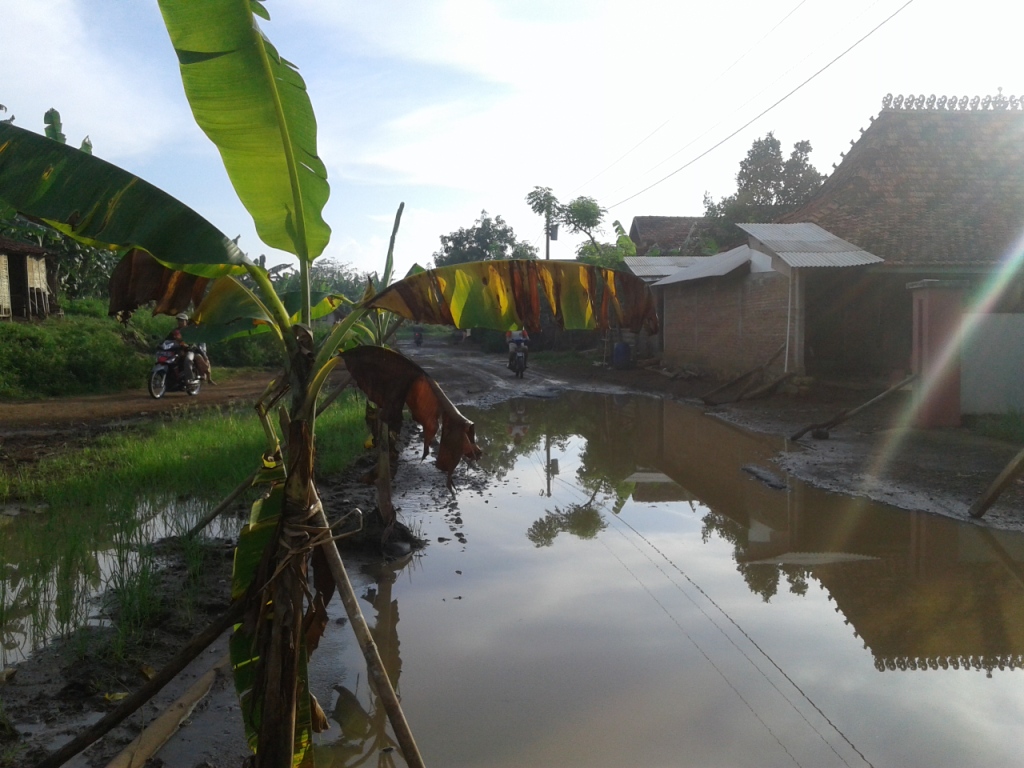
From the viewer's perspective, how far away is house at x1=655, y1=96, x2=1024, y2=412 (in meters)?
14.6

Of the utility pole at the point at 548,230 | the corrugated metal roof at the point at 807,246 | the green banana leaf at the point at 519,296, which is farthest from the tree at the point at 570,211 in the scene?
the green banana leaf at the point at 519,296

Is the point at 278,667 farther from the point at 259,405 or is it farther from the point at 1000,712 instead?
the point at 1000,712

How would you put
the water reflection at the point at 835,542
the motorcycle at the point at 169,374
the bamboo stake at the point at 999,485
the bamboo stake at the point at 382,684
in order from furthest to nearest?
the motorcycle at the point at 169,374
the bamboo stake at the point at 999,485
the water reflection at the point at 835,542
the bamboo stake at the point at 382,684

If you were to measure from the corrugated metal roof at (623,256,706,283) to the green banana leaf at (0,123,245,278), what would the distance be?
21.5 metres

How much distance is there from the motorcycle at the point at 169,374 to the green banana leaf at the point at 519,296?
1303 cm

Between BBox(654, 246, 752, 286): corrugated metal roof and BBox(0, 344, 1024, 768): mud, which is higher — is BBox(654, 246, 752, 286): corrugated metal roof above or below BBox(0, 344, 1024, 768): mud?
above

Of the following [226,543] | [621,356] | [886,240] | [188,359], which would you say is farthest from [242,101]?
[621,356]

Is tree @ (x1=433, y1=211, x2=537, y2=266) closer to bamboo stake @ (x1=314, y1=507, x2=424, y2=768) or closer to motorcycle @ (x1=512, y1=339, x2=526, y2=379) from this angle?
motorcycle @ (x1=512, y1=339, x2=526, y2=379)

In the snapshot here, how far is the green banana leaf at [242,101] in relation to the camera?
324 cm

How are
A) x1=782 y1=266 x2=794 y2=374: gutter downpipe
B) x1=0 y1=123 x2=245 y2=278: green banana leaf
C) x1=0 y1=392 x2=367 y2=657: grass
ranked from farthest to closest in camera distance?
x1=782 y1=266 x2=794 y2=374: gutter downpipe < x1=0 y1=392 x2=367 y2=657: grass < x1=0 y1=123 x2=245 y2=278: green banana leaf

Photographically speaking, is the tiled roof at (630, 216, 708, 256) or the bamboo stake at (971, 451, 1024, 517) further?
the tiled roof at (630, 216, 708, 256)

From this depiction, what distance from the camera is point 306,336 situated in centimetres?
279

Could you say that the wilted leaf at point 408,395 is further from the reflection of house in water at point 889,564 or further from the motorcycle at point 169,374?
the motorcycle at point 169,374

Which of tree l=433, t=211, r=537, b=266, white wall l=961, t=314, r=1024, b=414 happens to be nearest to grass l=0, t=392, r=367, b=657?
white wall l=961, t=314, r=1024, b=414
